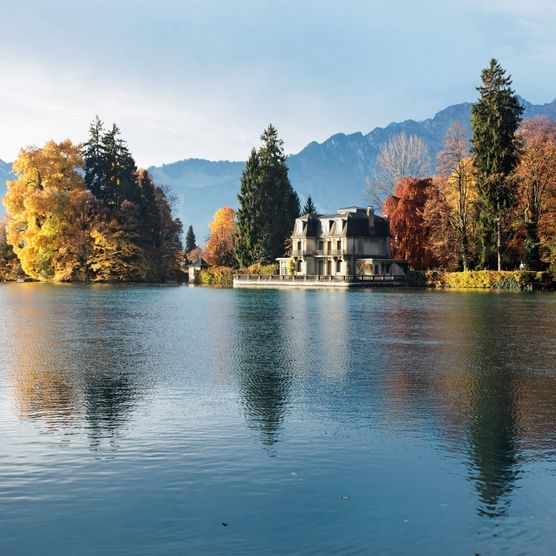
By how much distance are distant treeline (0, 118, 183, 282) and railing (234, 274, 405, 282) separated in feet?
54.1

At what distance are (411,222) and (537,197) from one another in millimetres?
20300

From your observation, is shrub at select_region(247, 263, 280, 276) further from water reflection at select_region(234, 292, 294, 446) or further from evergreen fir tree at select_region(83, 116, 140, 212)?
water reflection at select_region(234, 292, 294, 446)

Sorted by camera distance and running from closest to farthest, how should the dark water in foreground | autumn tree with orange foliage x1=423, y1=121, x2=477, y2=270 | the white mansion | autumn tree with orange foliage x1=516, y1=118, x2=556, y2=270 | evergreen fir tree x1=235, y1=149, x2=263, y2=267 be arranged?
1. the dark water in foreground
2. autumn tree with orange foliage x1=516, y1=118, x2=556, y2=270
3. autumn tree with orange foliage x1=423, y1=121, x2=477, y2=270
4. the white mansion
5. evergreen fir tree x1=235, y1=149, x2=263, y2=267

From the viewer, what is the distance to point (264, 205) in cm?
9944

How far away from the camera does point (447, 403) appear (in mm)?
14375

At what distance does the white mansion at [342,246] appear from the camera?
93.8 metres

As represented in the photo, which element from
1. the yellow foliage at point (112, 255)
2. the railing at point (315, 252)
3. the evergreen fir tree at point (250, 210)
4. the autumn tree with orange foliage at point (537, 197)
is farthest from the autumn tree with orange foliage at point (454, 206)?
the yellow foliage at point (112, 255)

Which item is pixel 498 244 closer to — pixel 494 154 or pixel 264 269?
pixel 494 154

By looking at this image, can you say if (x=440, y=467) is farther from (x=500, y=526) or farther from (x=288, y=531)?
(x=288, y=531)

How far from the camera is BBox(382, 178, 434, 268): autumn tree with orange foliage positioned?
9088cm

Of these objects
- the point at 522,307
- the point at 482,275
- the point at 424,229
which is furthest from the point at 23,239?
the point at 522,307

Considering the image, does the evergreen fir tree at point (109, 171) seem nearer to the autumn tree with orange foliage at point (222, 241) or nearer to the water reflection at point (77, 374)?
the autumn tree with orange foliage at point (222, 241)

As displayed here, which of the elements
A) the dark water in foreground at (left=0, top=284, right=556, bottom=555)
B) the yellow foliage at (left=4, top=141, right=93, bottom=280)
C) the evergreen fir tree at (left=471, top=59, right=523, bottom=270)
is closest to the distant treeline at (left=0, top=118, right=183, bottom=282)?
the yellow foliage at (left=4, top=141, right=93, bottom=280)

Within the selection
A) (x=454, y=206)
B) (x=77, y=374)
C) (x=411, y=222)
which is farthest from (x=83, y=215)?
(x=77, y=374)
